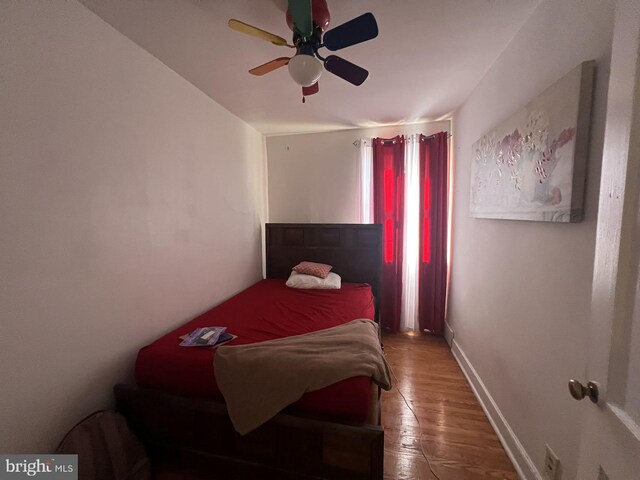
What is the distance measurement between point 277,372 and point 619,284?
1.27 m

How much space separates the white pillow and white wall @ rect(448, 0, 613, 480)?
133cm

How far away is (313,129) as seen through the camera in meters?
3.13

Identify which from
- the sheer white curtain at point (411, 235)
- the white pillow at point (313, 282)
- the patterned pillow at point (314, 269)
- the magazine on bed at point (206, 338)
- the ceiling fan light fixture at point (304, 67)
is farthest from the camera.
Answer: the sheer white curtain at point (411, 235)

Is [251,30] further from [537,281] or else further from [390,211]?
[390,211]

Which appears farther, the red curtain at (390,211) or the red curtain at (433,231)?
the red curtain at (390,211)

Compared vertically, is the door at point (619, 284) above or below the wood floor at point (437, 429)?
above

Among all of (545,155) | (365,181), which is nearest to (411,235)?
(365,181)

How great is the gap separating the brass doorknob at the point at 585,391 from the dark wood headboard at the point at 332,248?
7.45 feet

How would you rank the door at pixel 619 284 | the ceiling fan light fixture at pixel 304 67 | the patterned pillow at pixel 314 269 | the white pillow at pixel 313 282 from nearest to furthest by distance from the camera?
the door at pixel 619 284
the ceiling fan light fixture at pixel 304 67
the white pillow at pixel 313 282
the patterned pillow at pixel 314 269

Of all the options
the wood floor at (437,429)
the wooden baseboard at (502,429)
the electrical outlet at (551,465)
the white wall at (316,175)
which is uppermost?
the white wall at (316,175)

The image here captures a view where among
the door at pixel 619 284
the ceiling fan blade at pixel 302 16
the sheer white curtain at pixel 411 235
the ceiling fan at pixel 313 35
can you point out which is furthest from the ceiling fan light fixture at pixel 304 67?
the sheer white curtain at pixel 411 235

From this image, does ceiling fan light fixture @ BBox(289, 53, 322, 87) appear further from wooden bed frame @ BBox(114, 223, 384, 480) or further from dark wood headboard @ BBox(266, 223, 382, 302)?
dark wood headboard @ BBox(266, 223, 382, 302)

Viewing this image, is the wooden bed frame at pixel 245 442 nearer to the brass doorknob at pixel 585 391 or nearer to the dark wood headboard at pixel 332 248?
the brass doorknob at pixel 585 391

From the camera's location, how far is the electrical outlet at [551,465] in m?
1.11
